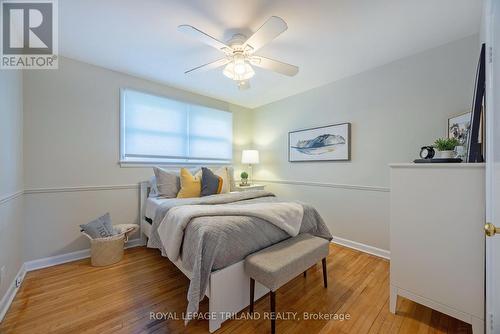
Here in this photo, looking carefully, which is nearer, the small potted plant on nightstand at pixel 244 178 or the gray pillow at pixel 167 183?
the gray pillow at pixel 167 183

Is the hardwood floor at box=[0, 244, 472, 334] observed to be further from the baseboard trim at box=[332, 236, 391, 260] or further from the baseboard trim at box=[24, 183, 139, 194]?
the baseboard trim at box=[24, 183, 139, 194]

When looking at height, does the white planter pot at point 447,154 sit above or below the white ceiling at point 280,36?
below

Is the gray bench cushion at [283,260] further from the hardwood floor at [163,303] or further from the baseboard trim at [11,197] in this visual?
the baseboard trim at [11,197]

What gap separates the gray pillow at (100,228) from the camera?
2107 millimetres

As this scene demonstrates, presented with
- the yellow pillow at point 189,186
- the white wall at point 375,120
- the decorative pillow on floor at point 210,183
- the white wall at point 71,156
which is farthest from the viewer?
the decorative pillow on floor at point 210,183

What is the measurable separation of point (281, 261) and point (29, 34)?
2989 mm

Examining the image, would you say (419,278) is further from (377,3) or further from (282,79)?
(282,79)

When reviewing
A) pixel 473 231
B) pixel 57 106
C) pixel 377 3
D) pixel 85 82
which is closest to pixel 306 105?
pixel 377 3

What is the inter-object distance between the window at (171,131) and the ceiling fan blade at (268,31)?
5.98ft

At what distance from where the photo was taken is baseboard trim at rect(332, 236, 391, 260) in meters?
2.33

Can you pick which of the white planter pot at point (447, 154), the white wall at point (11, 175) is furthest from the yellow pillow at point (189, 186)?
the white planter pot at point (447, 154)

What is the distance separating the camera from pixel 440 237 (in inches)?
50.3

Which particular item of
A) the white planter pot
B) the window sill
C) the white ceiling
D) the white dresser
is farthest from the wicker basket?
the white planter pot

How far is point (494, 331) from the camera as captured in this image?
0.91 meters
